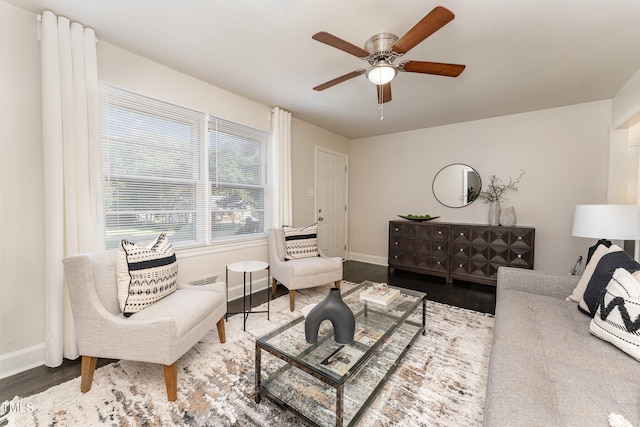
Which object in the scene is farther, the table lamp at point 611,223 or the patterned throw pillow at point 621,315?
the table lamp at point 611,223

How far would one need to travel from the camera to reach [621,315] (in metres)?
1.34

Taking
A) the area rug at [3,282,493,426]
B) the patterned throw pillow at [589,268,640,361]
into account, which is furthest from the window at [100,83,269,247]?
the patterned throw pillow at [589,268,640,361]

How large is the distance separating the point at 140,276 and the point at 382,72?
2.32 meters

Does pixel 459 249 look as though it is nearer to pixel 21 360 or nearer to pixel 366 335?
pixel 366 335

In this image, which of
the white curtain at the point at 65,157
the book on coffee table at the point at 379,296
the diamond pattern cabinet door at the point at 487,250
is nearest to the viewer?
the white curtain at the point at 65,157

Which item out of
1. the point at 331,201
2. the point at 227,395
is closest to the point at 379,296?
the point at 227,395

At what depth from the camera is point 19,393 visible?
1.64 meters

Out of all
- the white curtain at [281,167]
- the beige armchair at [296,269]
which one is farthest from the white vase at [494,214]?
the white curtain at [281,167]

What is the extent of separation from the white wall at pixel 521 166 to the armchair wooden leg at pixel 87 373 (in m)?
4.31

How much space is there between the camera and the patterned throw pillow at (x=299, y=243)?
334cm

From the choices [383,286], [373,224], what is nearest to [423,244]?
[373,224]

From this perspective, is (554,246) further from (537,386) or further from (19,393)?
(19,393)

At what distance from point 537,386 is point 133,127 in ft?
10.9

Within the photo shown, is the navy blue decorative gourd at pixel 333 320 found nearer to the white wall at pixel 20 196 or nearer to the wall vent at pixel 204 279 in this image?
the wall vent at pixel 204 279
